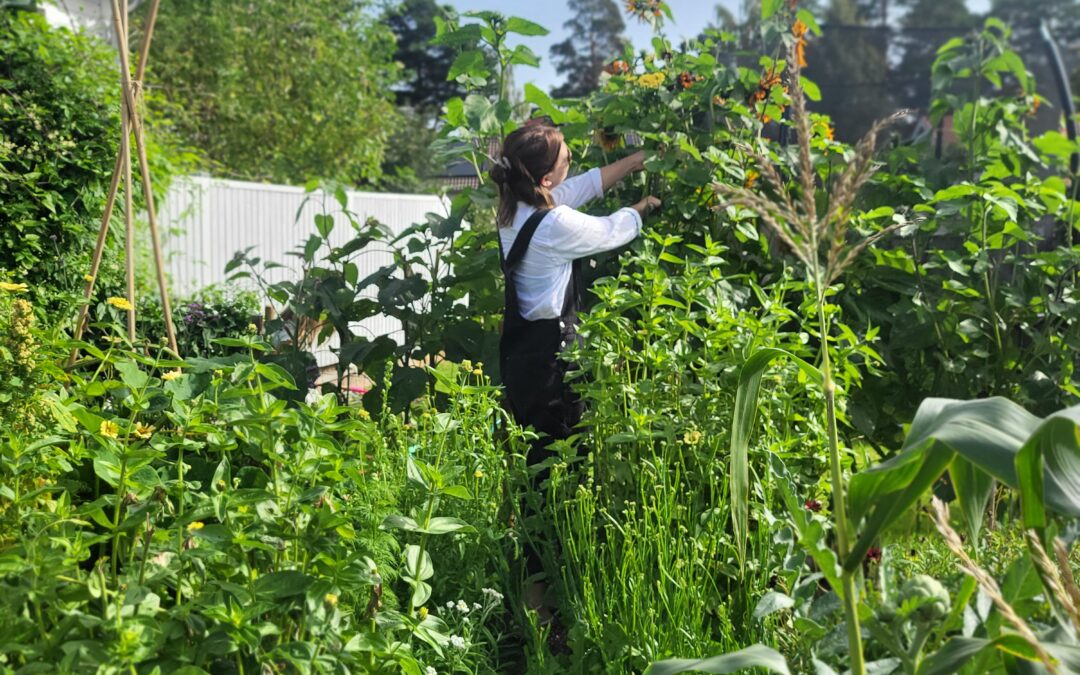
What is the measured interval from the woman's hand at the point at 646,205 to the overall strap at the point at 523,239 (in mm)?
411

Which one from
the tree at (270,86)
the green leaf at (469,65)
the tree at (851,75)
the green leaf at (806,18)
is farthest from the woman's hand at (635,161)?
the tree at (270,86)

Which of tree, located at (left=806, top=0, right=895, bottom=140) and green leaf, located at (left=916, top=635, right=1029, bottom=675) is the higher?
tree, located at (left=806, top=0, right=895, bottom=140)

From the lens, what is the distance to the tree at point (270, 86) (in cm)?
1591

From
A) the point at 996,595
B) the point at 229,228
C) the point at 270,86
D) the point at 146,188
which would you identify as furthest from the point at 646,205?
the point at 270,86

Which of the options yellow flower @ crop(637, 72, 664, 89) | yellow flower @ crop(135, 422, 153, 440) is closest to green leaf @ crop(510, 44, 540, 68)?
yellow flower @ crop(637, 72, 664, 89)

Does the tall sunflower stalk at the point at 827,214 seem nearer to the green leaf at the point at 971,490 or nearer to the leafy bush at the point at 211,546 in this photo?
the green leaf at the point at 971,490

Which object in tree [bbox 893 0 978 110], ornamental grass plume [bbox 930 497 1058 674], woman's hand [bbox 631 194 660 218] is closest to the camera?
ornamental grass plume [bbox 930 497 1058 674]

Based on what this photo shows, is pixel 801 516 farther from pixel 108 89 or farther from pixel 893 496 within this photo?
pixel 108 89

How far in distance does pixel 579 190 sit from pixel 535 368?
2.52 ft

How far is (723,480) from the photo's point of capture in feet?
6.78

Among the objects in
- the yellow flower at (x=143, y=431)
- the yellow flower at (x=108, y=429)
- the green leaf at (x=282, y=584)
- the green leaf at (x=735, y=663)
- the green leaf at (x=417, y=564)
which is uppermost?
the yellow flower at (x=108, y=429)

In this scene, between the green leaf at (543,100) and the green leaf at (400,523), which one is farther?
the green leaf at (543,100)

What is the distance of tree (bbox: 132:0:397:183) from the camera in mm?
15914

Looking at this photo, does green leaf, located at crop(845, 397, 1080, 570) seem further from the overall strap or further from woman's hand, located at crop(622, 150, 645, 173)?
woman's hand, located at crop(622, 150, 645, 173)
